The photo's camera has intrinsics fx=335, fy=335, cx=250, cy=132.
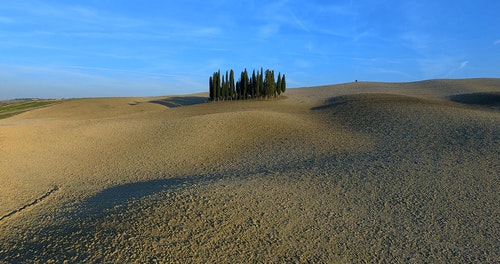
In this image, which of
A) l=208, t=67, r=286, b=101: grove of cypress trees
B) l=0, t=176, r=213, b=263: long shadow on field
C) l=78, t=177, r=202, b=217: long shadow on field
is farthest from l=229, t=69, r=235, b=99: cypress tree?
l=0, t=176, r=213, b=263: long shadow on field

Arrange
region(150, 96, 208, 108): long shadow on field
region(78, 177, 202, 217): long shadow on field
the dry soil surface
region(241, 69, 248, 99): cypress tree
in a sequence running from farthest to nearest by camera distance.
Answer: region(150, 96, 208, 108): long shadow on field < region(241, 69, 248, 99): cypress tree < region(78, 177, 202, 217): long shadow on field < the dry soil surface

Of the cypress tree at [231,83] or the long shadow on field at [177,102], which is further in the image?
the long shadow on field at [177,102]

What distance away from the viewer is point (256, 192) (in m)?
11.5

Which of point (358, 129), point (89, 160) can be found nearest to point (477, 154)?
point (358, 129)

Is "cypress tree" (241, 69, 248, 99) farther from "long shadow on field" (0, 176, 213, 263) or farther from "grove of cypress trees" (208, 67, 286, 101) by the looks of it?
"long shadow on field" (0, 176, 213, 263)

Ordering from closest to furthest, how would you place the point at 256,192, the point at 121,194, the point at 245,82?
the point at 256,192 < the point at 121,194 < the point at 245,82

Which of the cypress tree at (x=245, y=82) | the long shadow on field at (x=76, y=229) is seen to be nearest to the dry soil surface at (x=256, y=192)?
the long shadow on field at (x=76, y=229)

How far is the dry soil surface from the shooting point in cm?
832

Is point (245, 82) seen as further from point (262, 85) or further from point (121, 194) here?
point (121, 194)

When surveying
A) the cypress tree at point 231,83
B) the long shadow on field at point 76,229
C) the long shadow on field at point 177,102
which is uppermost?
the cypress tree at point 231,83

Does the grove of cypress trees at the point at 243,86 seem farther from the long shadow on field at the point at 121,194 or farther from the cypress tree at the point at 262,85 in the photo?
the long shadow on field at the point at 121,194

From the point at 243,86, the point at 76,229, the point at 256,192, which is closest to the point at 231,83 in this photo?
the point at 243,86

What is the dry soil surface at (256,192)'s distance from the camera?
27.3 ft

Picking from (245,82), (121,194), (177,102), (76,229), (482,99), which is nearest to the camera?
(76,229)
